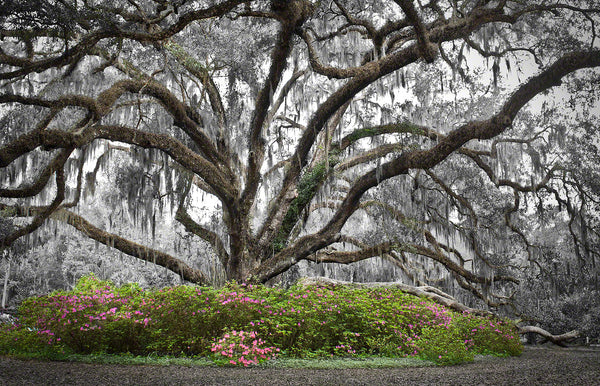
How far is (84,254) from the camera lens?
21.2m

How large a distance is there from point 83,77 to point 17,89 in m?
1.51

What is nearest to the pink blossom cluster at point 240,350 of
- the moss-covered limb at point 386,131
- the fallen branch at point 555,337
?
the moss-covered limb at point 386,131

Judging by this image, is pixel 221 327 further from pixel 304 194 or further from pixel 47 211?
pixel 304 194

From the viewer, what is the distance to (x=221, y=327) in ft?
20.2

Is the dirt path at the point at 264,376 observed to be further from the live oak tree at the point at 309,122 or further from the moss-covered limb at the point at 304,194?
the moss-covered limb at the point at 304,194

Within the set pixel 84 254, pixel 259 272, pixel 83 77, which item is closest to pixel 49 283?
pixel 84 254

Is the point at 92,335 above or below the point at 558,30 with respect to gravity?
below

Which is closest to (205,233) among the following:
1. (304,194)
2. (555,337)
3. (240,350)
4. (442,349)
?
(304,194)

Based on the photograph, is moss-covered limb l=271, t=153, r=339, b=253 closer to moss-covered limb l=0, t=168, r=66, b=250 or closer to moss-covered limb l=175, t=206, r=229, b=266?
moss-covered limb l=175, t=206, r=229, b=266

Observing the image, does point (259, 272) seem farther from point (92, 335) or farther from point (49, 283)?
point (49, 283)

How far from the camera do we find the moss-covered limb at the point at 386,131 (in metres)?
9.70

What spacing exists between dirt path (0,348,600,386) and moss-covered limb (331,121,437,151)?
18.4 ft

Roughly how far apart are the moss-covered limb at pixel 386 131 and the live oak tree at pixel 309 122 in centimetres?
4

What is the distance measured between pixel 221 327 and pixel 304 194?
4717 mm
